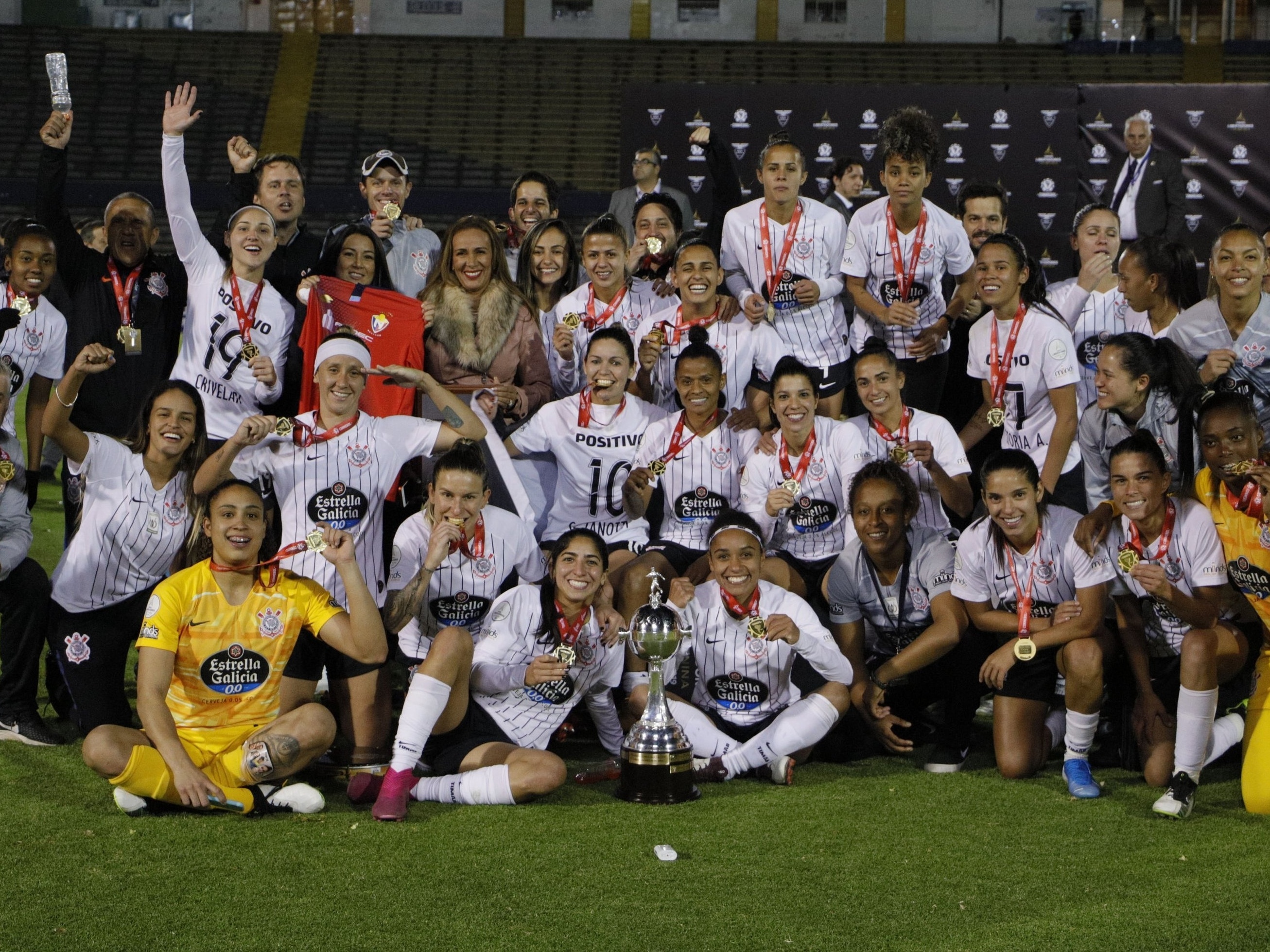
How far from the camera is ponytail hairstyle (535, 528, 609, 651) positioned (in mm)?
4535

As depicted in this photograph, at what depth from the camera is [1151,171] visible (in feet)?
30.5

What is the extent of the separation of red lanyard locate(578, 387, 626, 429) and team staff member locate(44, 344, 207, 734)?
1500 mm

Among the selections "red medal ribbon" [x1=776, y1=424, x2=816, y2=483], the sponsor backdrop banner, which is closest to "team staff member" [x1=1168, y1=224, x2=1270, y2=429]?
"red medal ribbon" [x1=776, y1=424, x2=816, y2=483]

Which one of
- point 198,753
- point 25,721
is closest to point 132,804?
point 198,753

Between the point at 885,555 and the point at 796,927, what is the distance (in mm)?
2053

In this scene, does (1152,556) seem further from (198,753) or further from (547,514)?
(198,753)

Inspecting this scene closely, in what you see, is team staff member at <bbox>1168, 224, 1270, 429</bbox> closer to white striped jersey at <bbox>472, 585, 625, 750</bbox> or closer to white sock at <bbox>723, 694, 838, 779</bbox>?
white sock at <bbox>723, 694, 838, 779</bbox>

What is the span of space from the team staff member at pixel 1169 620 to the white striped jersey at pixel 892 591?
2.14 feet

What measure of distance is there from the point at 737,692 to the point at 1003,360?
196 cm

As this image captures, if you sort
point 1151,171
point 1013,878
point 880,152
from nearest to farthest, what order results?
point 1013,878
point 1151,171
point 880,152

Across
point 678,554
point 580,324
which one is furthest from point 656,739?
point 580,324

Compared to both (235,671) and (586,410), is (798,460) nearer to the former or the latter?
(586,410)

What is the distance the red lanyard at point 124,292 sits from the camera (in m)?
5.64

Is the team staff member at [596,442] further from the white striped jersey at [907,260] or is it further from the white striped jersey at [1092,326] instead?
the white striped jersey at [1092,326]
